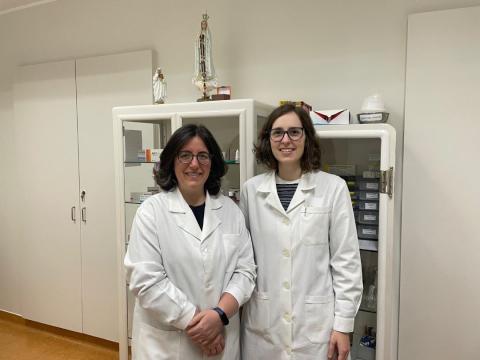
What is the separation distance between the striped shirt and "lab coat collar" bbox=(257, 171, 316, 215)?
1.1 inches

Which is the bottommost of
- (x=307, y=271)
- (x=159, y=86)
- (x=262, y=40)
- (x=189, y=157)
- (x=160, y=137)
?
(x=307, y=271)

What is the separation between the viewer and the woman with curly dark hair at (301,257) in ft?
5.16

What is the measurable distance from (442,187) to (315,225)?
32.0 inches

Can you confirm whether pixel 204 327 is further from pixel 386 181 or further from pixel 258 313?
pixel 386 181

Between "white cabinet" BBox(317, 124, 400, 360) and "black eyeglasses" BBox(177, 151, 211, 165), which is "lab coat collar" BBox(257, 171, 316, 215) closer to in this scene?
"black eyeglasses" BBox(177, 151, 211, 165)

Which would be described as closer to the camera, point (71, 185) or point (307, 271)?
point (307, 271)

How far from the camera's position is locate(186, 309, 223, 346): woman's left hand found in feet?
4.87

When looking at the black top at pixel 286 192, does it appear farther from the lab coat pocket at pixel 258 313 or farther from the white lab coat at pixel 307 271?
the lab coat pocket at pixel 258 313

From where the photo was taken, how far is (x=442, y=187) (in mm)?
1999

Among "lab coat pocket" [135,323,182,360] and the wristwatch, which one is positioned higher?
the wristwatch

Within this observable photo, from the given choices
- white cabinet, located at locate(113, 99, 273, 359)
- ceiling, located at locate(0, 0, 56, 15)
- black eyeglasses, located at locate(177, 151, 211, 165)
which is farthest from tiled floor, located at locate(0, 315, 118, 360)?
ceiling, located at locate(0, 0, 56, 15)

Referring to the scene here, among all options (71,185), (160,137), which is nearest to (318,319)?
(160,137)

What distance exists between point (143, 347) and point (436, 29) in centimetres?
191

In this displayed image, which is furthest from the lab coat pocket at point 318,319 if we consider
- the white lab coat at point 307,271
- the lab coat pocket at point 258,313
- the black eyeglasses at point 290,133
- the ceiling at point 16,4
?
the ceiling at point 16,4
